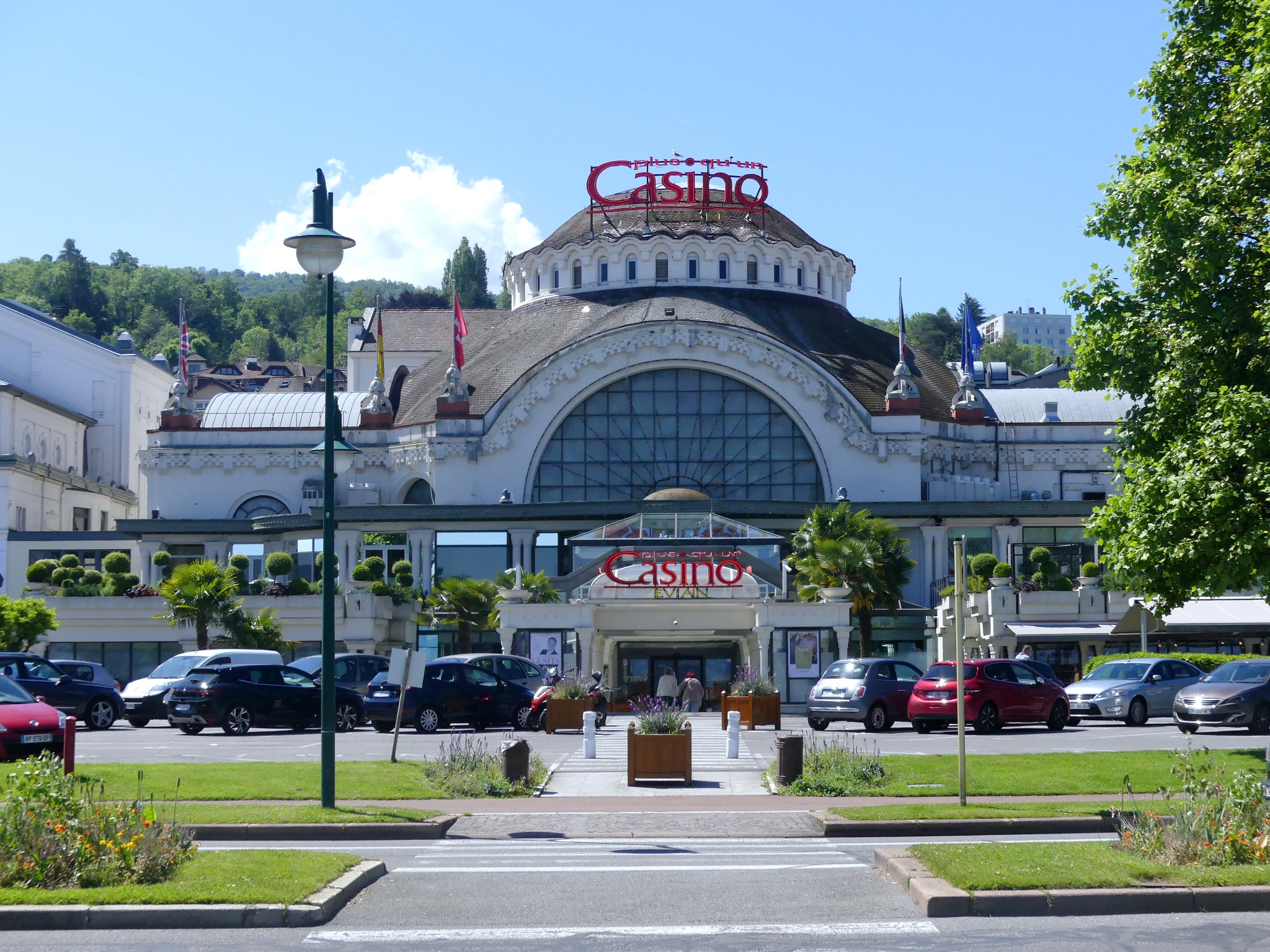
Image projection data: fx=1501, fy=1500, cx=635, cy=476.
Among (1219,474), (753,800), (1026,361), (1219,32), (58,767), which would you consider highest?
(1026,361)

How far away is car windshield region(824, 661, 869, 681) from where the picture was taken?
34594 mm

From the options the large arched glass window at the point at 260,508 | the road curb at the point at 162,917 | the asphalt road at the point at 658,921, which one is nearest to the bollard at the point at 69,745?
the asphalt road at the point at 658,921

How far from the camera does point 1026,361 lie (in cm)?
19800

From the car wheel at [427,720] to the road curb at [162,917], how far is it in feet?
75.4

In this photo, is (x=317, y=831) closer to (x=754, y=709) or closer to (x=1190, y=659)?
(x=754, y=709)

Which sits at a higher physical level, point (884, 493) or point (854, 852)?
point (884, 493)

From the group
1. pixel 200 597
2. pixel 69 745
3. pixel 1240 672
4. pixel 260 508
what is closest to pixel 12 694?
pixel 69 745

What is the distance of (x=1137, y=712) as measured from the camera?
3572 cm

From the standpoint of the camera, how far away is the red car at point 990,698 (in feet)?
107

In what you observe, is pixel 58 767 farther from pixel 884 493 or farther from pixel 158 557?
pixel 884 493

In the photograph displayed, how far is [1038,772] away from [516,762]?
764cm

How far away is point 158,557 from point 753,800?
160 ft

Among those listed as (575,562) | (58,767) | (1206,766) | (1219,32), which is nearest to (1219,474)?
(1219,32)

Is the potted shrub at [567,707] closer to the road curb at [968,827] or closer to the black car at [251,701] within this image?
the black car at [251,701]
